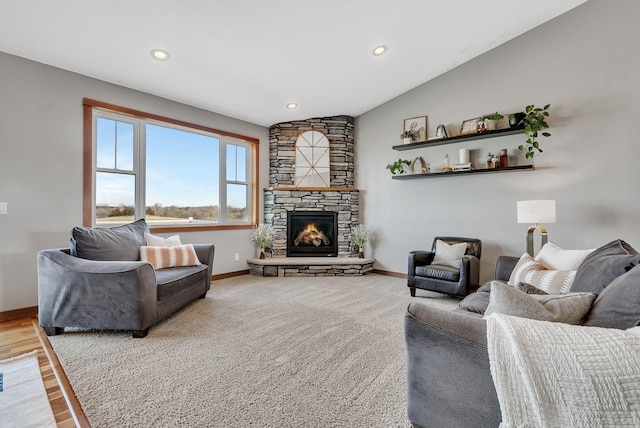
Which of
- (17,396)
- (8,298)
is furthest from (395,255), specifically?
(8,298)

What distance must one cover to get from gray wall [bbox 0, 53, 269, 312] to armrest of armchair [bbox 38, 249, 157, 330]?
0.78 meters

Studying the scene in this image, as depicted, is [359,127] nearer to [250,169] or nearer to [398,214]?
[398,214]

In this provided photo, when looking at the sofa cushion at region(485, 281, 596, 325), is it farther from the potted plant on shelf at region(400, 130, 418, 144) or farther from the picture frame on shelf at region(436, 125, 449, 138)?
the potted plant on shelf at region(400, 130, 418, 144)

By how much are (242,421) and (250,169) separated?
14.3 feet

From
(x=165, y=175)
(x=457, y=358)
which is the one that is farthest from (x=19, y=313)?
(x=457, y=358)

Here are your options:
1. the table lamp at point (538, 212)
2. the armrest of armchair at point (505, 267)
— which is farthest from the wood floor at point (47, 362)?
the table lamp at point (538, 212)

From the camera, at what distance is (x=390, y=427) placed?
1440 mm

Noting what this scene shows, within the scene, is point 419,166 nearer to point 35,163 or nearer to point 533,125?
point 533,125

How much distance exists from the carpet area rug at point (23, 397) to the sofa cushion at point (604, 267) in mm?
2709

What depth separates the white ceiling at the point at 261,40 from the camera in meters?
2.56

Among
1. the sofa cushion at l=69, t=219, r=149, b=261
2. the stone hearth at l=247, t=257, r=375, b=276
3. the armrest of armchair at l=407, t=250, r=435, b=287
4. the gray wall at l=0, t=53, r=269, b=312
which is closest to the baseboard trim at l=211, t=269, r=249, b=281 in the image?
the stone hearth at l=247, t=257, r=375, b=276

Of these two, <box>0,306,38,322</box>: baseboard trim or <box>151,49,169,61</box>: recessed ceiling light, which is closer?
<box>0,306,38,322</box>: baseboard trim

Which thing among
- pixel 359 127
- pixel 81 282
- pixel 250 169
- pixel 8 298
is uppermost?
pixel 359 127

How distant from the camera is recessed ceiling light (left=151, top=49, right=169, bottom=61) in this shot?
304cm
